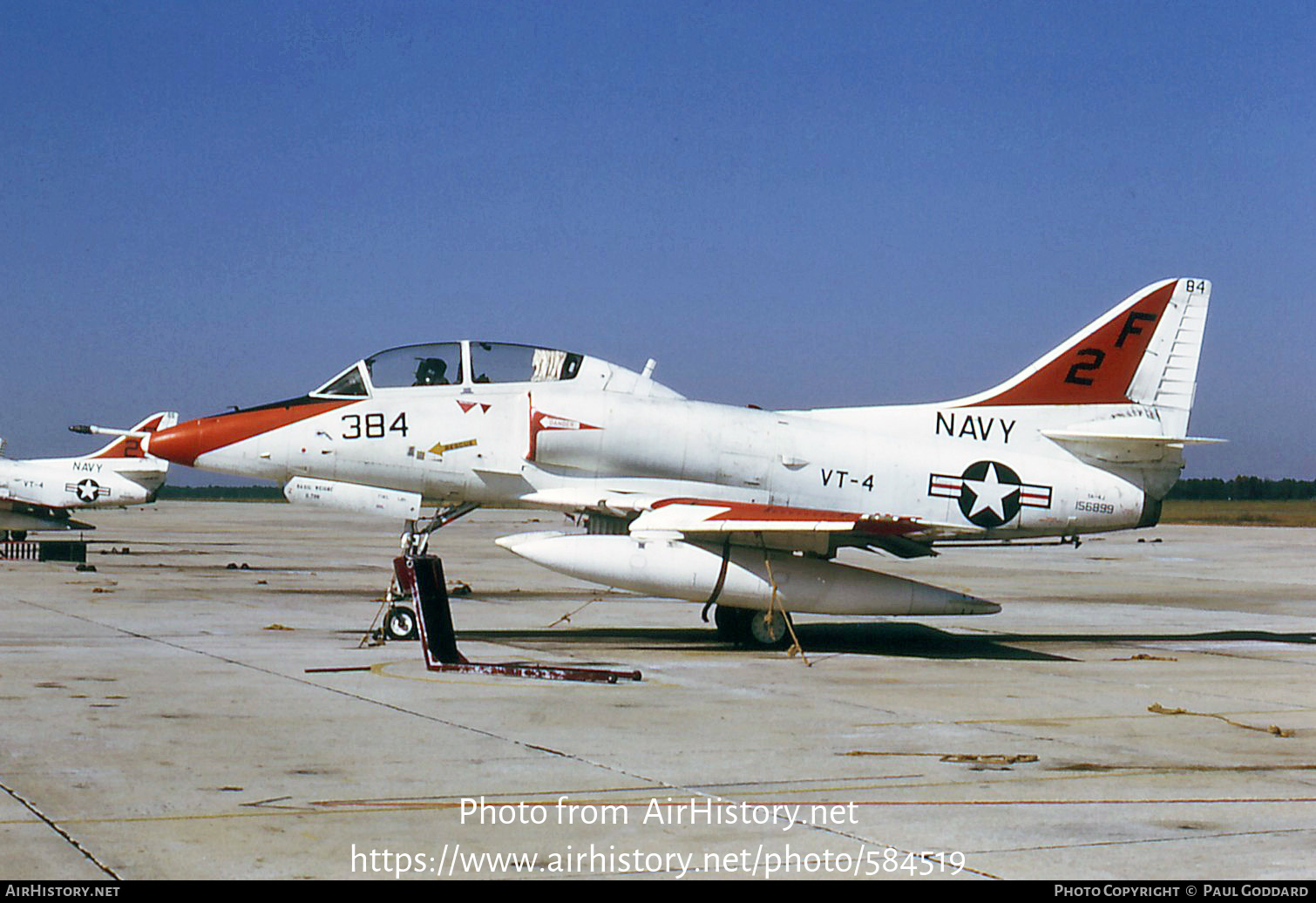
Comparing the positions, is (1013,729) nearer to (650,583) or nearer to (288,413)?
(650,583)

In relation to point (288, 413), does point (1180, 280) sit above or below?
above

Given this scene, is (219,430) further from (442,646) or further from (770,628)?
(770,628)

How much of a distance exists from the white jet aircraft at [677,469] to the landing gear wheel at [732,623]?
0.03 metres

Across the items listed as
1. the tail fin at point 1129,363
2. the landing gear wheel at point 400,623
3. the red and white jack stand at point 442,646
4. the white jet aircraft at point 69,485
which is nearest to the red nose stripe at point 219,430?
the landing gear wheel at point 400,623

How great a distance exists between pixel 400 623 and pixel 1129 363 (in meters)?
9.55

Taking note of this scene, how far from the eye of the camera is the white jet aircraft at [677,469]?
15086 mm

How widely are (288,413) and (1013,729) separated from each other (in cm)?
940

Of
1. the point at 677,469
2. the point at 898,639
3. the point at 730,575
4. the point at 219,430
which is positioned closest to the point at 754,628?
the point at 730,575

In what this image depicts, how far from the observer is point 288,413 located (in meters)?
15.9

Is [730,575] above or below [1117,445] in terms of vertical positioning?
below

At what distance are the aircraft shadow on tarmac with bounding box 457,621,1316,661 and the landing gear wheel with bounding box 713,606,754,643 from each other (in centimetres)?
→ 20

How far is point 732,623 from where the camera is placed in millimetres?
16469

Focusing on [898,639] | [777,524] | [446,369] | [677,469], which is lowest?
[898,639]
